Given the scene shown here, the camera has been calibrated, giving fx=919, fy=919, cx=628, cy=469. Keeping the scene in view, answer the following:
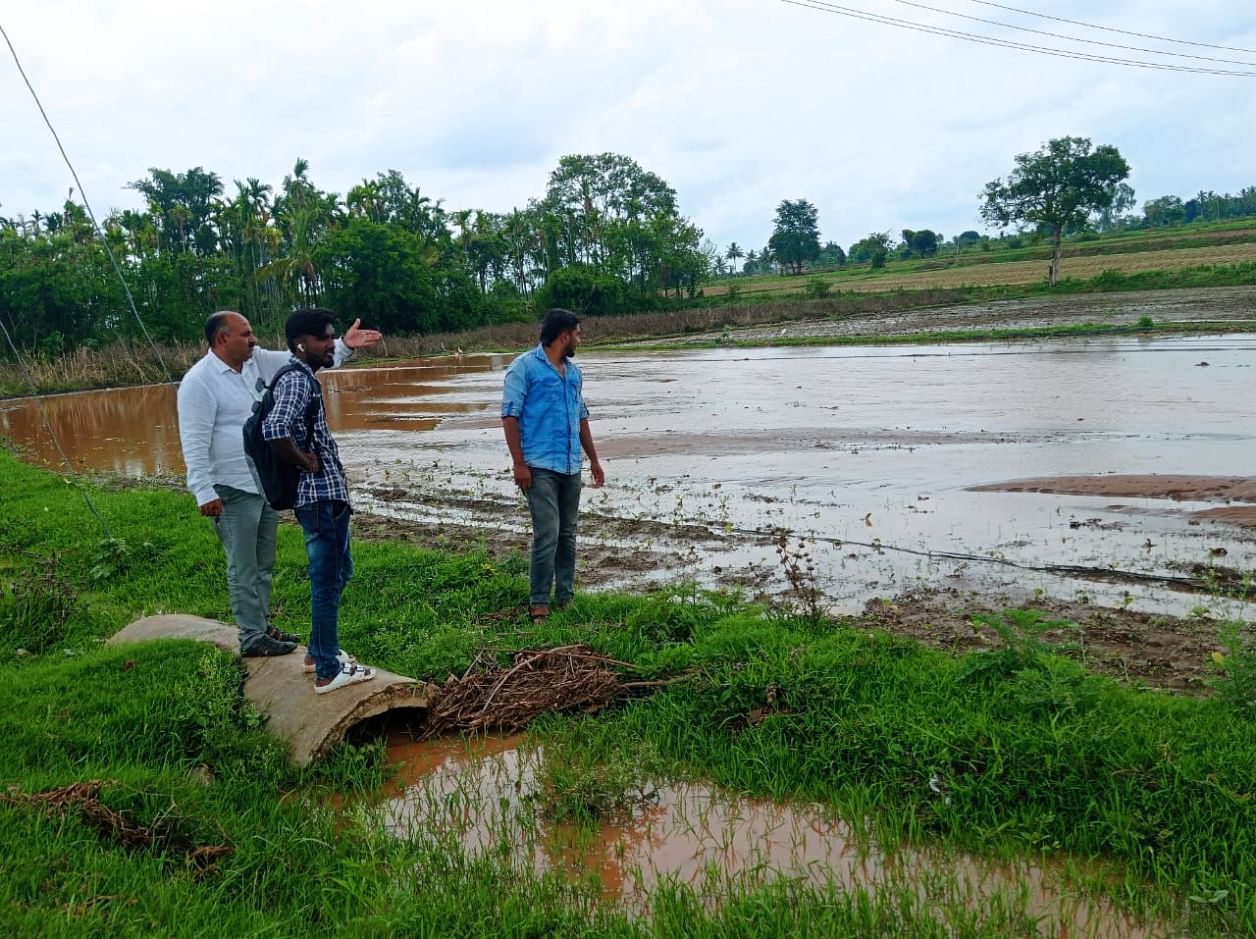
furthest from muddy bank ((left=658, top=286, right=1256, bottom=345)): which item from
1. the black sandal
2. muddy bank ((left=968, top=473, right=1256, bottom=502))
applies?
the black sandal

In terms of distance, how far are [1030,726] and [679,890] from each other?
1.82m

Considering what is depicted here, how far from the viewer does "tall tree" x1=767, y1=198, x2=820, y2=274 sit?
331ft

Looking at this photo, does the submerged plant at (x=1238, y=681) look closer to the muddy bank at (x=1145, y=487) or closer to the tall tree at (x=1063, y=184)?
the muddy bank at (x=1145, y=487)

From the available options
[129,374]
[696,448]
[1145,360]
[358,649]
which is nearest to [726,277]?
[129,374]

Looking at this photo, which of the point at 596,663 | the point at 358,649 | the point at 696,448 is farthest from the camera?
the point at 696,448

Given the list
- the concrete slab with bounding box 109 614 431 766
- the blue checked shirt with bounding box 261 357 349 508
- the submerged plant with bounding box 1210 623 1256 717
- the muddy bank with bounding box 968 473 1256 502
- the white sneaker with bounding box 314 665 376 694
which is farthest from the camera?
the muddy bank with bounding box 968 473 1256 502

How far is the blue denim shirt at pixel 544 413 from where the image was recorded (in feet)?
20.5

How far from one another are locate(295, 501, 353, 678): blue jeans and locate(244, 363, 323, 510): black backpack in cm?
12

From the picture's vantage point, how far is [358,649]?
20.2ft

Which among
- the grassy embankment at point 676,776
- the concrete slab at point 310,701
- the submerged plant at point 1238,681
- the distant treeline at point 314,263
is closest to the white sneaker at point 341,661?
the concrete slab at point 310,701

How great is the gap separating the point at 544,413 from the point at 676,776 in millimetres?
2730

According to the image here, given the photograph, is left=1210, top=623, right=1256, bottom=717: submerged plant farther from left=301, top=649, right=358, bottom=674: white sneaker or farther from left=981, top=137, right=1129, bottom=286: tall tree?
left=981, top=137, right=1129, bottom=286: tall tree

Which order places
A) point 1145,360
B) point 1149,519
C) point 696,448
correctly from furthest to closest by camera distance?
1. point 1145,360
2. point 696,448
3. point 1149,519

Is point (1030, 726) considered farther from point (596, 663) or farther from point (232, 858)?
point (232, 858)
